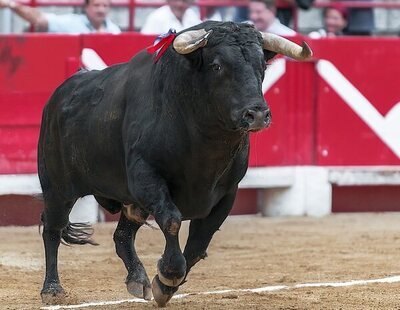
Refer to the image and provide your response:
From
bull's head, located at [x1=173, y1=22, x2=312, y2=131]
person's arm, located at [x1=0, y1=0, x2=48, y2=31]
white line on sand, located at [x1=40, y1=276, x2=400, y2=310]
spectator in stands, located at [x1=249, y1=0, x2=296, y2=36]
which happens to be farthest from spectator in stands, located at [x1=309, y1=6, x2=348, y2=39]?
bull's head, located at [x1=173, y1=22, x2=312, y2=131]

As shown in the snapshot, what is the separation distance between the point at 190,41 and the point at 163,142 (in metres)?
0.60

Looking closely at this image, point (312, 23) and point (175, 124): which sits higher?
point (312, 23)

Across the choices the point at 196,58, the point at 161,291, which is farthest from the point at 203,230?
the point at 196,58

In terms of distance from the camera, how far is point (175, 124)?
6074mm

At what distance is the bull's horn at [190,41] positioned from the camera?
577 centimetres

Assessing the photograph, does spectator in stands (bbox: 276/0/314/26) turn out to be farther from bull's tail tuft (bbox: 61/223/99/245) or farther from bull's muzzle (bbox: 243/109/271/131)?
bull's muzzle (bbox: 243/109/271/131)

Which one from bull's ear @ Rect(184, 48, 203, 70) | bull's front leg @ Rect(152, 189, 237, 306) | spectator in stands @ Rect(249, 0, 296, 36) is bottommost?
bull's front leg @ Rect(152, 189, 237, 306)

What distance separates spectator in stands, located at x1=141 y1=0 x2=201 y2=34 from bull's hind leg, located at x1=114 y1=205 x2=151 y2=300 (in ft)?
12.2

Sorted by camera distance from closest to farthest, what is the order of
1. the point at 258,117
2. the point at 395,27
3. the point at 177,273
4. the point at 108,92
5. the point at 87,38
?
the point at 258,117 < the point at 177,273 < the point at 108,92 < the point at 87,38 < the point at 395,27

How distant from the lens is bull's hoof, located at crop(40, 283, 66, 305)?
22.3 feet

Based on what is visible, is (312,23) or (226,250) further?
(312,23)

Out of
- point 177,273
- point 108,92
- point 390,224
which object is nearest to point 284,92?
point 390,224

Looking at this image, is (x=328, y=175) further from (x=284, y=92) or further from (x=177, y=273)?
(x=177, y=273)

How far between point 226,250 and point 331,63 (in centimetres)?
265
